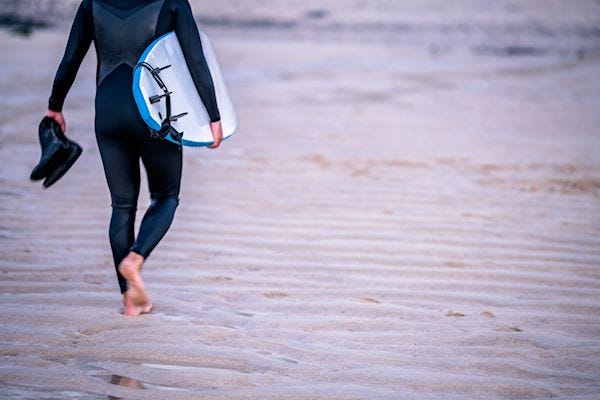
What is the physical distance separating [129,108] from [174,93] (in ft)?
0.66

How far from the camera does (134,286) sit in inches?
151

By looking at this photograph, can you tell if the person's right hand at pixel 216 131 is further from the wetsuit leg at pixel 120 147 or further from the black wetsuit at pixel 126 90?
the wetsuit leg at pixel 120 147

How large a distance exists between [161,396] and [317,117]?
291 inches

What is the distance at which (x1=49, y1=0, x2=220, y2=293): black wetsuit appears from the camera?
3.72 m

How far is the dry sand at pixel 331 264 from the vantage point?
339 centimetres

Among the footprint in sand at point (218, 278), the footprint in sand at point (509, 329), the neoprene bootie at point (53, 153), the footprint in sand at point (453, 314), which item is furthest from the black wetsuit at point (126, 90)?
the footprint in sand at point (509, 329)

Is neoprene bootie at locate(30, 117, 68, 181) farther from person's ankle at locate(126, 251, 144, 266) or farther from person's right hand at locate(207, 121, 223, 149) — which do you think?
person's right hand at locate(207, 121, 223, 149)

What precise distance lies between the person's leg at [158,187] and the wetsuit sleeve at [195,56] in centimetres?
25

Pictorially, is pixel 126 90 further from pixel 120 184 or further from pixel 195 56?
pixel 120 184

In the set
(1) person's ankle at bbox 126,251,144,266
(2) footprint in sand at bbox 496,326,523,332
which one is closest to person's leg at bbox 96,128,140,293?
(1) person's ankle at bbox 126,251,144,266

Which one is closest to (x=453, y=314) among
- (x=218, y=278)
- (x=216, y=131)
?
(x=218, y=278)

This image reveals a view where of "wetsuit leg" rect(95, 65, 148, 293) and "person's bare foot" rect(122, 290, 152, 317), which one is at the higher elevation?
"wetsuit leg" rect(95, 65, 148, 293)

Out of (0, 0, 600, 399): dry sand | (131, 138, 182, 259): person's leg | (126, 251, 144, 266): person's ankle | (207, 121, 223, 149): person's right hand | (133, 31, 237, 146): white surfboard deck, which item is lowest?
(0, 0, 600, 399): dry sand

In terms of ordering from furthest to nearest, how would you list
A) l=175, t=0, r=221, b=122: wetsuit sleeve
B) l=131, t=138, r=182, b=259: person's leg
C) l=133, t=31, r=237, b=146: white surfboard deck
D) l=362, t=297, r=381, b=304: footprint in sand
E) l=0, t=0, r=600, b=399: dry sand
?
l=362, t=297, r=381, b=304: footprint in sand → l=131, t=138, r=182, b=259: person's leg → l=175, t=0, r=221, b=122: wetsuit sleeve → l=133, t=31, r=237, b=146: white surfboard deck → l=0, t=0, r=600, b=399: dry sand
